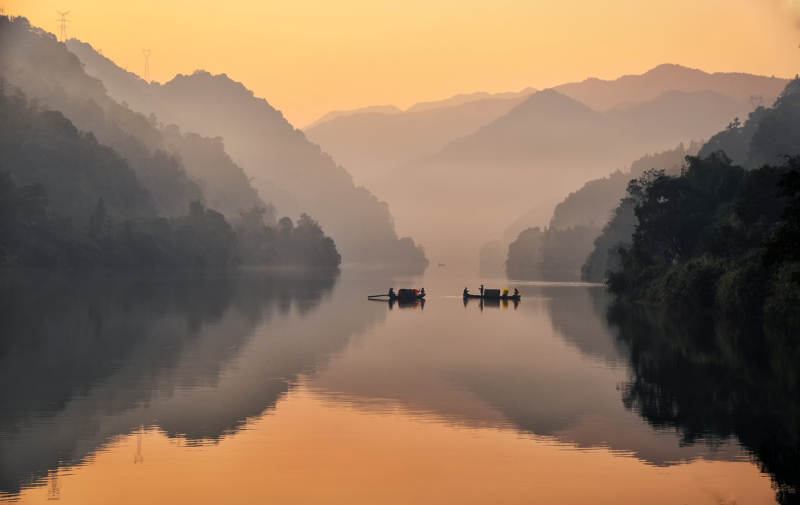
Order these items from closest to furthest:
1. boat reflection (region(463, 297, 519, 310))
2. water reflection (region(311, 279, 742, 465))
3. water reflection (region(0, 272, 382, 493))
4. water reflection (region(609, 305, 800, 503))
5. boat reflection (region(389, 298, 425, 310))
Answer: water reflection (region(609, 305, 800, 503))
water reflection (region(0, 272, 382, 493))
water reflection (region(311, 279, 742, 465))
boat reflection (region(389, 298, 425, 310))
boat reflection (region(463, 297, 519, 310))

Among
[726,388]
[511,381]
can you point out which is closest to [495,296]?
[511,381]

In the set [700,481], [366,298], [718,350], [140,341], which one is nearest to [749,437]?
[700,481]

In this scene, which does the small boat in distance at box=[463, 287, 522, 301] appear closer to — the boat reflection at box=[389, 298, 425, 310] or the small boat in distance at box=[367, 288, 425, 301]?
the small boat in distance at box=[367, 288, 425, 301]

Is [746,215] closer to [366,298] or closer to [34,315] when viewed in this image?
[366,298]

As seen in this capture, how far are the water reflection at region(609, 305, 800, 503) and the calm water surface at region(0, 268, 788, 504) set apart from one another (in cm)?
36

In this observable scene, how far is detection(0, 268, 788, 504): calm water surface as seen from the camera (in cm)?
3027

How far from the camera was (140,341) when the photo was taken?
70.6m

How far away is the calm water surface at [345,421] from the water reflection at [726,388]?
36 centimetres

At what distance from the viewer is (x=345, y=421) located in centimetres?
4134

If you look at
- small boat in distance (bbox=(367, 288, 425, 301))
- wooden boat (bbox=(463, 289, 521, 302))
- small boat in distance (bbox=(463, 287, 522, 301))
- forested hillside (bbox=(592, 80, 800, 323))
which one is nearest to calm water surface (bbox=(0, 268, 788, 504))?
forested hillside (bbox=(592, 80, 800, 323))

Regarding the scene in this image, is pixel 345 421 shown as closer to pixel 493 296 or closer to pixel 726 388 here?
pixel 726 388

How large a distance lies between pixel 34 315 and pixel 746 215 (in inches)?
2695

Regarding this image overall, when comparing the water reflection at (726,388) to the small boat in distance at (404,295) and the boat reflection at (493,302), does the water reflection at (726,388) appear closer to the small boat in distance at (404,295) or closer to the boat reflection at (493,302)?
the boat reflection at (493,302)

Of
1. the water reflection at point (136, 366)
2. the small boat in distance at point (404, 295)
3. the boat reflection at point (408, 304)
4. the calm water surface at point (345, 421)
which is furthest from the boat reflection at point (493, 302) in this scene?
the calm water surface at point (345, 421)
